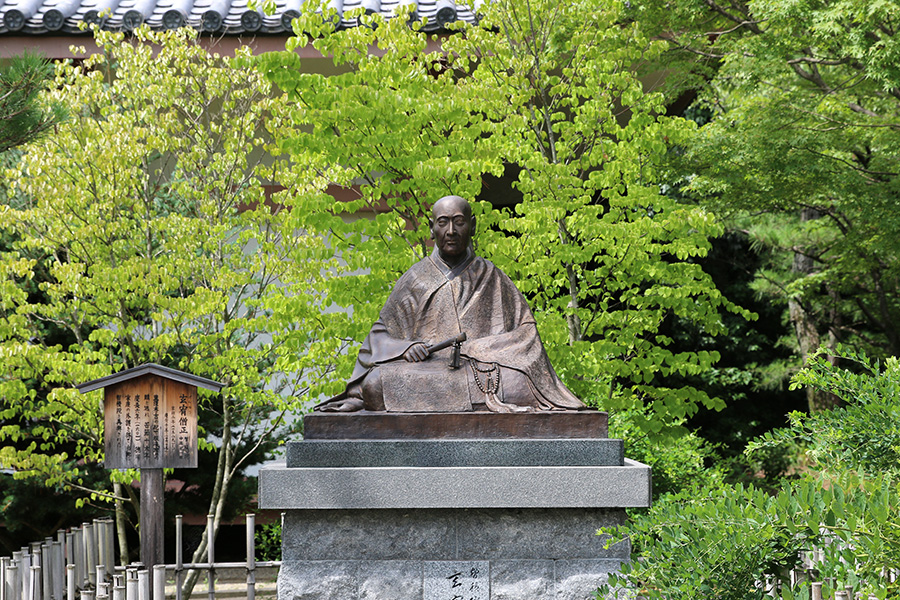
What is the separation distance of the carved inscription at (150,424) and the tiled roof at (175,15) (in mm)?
5042

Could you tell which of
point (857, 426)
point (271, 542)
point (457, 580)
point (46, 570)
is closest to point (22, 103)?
point (46, 570)

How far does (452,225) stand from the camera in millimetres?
6004

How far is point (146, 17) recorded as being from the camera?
1195 centimetres

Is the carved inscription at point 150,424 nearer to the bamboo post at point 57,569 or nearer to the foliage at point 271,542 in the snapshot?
the bamboo post at point 57,569

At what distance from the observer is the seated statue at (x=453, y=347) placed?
5.57m

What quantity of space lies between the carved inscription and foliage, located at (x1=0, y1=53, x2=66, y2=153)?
232 cm

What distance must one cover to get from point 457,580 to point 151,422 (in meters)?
3.37

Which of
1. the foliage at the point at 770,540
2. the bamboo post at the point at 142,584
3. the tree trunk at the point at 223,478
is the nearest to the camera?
the foliage at the point at 770,540

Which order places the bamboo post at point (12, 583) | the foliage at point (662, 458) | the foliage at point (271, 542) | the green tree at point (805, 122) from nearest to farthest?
the bamboo post at point (12, 583), the foliage at point (662, 458), the green tree at point (805, 122), the foliage at point (271, 542)

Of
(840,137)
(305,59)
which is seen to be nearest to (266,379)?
(305,59)

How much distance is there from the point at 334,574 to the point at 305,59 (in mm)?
7542

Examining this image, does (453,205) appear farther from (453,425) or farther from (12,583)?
(12,583)

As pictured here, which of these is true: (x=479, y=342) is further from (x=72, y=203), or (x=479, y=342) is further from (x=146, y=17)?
(x=146, y=17)

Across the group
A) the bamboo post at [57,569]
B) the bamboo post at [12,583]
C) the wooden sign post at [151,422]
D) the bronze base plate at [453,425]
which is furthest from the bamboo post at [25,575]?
the bronze base plate at [453,425]
